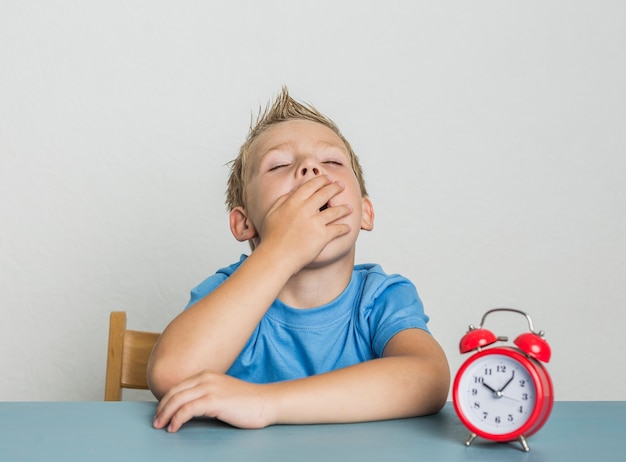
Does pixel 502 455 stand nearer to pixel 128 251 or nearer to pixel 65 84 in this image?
pixel 128 251

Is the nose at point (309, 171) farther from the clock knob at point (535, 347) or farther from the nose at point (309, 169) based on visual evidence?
the clock knob at point (535, 347)

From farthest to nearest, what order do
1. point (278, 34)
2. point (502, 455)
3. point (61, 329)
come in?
point (278, 34) < point (61, 329) < point (502, 455)

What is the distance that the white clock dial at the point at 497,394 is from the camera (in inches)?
26.8

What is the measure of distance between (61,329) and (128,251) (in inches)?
9.3

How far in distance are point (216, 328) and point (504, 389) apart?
343mm

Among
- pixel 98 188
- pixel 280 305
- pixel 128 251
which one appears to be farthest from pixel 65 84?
pixel 280 305

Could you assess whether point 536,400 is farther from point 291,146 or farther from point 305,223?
point 291,146

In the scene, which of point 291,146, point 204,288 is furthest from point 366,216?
point 204,288

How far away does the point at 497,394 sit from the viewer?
0.69 meters

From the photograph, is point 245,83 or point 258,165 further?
point 245,83

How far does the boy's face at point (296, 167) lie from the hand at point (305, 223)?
0.16 ft

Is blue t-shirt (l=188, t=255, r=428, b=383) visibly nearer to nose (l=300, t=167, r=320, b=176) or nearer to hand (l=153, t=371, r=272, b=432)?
nose (l=300, t=167, r=320, b=176)

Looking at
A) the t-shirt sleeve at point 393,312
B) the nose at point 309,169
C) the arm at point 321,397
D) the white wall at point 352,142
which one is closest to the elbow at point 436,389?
the arm at point 321,397

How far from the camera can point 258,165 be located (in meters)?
1.17
